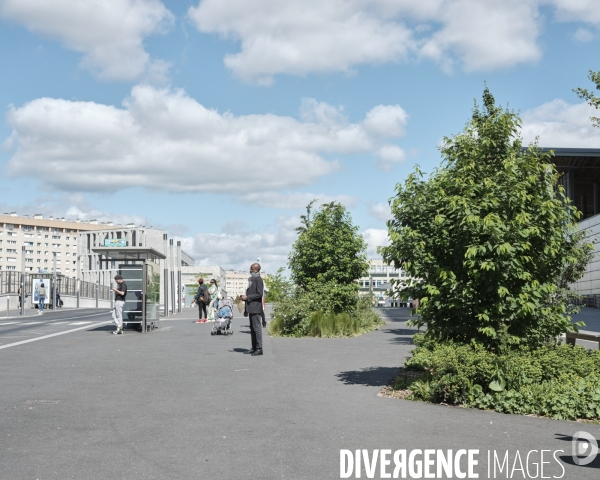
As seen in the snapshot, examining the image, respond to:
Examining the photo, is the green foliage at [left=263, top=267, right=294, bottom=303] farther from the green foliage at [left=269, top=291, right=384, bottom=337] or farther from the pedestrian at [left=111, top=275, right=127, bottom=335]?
the pedestrian at [left=111, top=275, right=127, bottom=335]

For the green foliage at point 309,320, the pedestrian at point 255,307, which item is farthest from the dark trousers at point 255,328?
the green foliage at point 309,320

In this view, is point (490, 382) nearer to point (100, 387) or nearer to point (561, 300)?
point (561, 300)

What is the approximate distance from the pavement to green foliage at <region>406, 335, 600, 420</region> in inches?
12.0

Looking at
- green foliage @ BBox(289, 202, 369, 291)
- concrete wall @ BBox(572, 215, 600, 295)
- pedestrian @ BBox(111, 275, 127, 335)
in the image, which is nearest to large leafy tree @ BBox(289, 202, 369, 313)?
→ green foliage @ BBox(289, 202, 369, 291)

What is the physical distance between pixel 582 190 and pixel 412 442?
2471 inches

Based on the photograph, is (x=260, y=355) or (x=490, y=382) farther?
(x=260, y=355)

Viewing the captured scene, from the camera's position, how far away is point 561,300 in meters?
10.7

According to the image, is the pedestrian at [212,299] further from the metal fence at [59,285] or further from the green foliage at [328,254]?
the metal fence at [59,285]

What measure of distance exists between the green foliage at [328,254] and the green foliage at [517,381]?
14.8 m

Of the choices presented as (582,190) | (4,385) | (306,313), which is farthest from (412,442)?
(582,190)

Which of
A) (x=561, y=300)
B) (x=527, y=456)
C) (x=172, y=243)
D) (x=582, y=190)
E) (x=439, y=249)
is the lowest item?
(x=527, y=456)

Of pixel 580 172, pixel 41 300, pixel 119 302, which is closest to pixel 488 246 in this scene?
pixel 119 302

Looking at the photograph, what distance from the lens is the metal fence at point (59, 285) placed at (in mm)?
51312

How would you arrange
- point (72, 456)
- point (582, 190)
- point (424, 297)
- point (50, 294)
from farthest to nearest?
point (582, 190)
point (50, 294)
point (424, 297)
point (72, 456)
